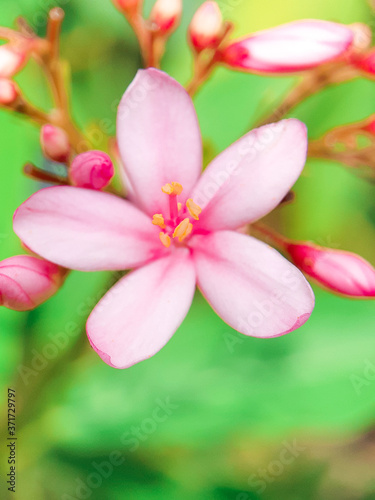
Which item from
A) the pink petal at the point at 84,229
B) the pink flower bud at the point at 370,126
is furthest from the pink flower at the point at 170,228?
the pink flower bud at the point at 370,126

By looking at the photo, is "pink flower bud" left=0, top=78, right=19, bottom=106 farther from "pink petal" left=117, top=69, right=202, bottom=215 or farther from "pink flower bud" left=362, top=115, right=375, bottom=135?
"pink flower bud" left=362, top=115, right=375, bottom=135

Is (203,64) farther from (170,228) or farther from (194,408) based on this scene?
(194,408)

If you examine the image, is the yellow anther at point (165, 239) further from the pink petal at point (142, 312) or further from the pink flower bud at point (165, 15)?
the pink flower bud at point (165, 15)

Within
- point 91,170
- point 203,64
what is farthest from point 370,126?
point 91,170

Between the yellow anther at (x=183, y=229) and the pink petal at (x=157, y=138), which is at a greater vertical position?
the pink petal at (x=157, y=138)

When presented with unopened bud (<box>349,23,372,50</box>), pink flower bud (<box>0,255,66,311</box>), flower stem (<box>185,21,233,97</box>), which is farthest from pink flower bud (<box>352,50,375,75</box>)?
pink flower bud (<box>0,255,66,311</box>)

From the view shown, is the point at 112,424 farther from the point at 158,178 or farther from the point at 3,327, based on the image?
the point at 158,178

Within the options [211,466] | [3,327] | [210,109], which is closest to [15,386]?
[3,327]

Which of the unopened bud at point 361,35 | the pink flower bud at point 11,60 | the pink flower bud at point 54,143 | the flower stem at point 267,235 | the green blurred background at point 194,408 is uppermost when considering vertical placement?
the unopened bud at point 361,35
